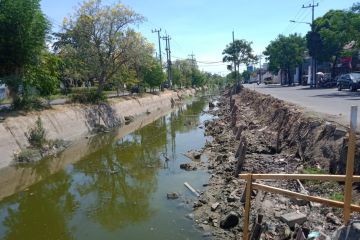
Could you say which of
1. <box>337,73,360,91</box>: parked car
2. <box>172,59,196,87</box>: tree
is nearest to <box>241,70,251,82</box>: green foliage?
<box>172,59,196,87</box>: tree

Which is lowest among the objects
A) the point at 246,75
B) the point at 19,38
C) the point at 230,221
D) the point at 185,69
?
the point at 230,221

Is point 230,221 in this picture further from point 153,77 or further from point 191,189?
point 153,77

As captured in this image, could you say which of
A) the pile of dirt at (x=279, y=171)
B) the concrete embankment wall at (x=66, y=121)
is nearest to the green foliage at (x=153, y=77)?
the concrete embankment wall at (x=66, y=121)

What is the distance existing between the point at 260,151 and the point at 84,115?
1674 centimetres

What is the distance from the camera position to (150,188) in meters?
13.6

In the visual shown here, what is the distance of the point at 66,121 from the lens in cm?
2498

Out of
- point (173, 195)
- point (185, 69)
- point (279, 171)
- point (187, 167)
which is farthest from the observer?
point (185, 69)

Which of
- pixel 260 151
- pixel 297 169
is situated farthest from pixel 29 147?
pixel 297 169

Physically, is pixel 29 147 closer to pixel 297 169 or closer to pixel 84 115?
pixel 84 115

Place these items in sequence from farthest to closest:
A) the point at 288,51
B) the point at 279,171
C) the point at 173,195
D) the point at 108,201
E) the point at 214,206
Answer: the point at 288,51 < the point at 108,201 < the point at 279,171 < the point at 173,195 < the point at 214,206

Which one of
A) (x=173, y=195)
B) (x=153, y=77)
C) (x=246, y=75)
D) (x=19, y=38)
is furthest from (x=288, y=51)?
(x=246, y=75)

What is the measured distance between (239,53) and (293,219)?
2315 inches

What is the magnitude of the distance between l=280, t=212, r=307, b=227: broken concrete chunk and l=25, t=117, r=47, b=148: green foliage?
15.5 meters

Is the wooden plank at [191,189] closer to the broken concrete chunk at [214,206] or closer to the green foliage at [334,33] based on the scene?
the broken concrete chunk at [214,206]
